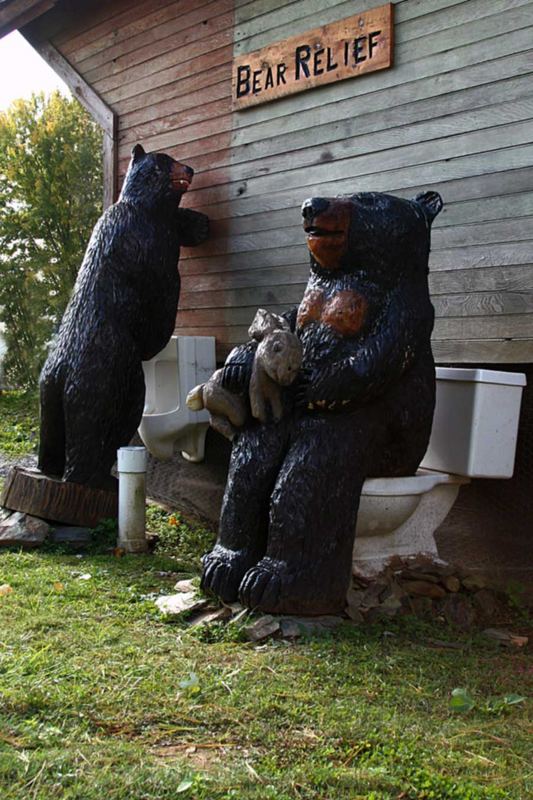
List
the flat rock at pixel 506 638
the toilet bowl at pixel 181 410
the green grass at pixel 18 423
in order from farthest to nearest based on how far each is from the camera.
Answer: the green grass at pixel 18 423 < the toilet bowl at pixel 181 410 < the flat rock at pixel 506 638

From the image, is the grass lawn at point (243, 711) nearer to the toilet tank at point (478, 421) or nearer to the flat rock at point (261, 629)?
the flat rock at point (261, 629)

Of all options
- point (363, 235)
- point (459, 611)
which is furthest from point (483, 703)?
point (363, 235)

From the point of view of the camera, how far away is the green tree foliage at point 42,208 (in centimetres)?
1296

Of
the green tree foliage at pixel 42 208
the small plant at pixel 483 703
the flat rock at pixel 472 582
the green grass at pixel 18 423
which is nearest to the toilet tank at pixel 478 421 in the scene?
the flat rock at pixel 472 582

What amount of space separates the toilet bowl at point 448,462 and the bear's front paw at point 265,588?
490 mm

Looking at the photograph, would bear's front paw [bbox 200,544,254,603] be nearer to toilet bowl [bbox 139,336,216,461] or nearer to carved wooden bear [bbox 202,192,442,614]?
carved wooden bear [bbox 202,192,442,614]

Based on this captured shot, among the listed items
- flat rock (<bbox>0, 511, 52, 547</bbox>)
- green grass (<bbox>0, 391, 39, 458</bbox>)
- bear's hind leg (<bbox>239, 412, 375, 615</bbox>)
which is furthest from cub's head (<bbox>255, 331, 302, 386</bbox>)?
green grass (<bbox>0, 391, 39, 458</bbox>)

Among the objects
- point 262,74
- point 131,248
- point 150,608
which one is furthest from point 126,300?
point 150,608

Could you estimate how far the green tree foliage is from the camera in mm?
12961

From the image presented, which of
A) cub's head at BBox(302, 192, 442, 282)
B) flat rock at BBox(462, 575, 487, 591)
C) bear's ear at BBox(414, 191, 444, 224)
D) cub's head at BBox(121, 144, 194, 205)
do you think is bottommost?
flat rock at BBox(462, 575, 487, 591)

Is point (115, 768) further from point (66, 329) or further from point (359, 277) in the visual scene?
point (66, 329)

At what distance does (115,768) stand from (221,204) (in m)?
4.40

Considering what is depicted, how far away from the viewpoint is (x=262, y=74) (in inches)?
217

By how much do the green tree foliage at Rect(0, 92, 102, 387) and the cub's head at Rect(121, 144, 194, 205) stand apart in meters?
7.72
